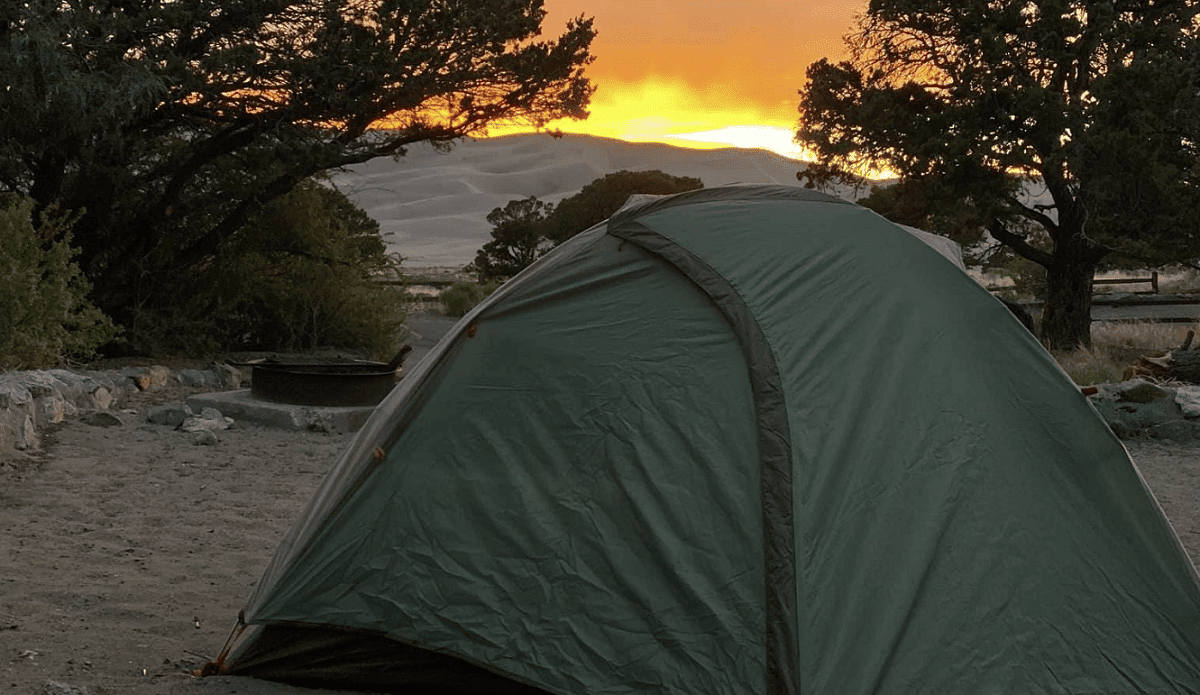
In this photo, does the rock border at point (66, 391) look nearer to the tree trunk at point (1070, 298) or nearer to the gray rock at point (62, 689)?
the gray rock at point (62, 689)

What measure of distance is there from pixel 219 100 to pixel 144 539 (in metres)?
8.40

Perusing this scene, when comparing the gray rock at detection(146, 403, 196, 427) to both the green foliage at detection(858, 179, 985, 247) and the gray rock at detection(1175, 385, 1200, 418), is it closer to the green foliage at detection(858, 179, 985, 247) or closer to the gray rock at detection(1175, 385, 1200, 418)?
the gray rock at detection(1175, 385, 1200, 418)

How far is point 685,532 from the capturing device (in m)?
3.73

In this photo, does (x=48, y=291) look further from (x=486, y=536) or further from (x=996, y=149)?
(x=996, y=149)

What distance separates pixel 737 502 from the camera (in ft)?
12.1

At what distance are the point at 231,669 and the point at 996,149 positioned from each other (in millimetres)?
15519

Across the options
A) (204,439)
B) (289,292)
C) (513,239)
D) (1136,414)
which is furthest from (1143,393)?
(513,239)

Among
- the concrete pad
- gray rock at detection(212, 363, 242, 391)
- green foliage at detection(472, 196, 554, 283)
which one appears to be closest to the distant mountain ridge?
green foliage at detection(472, 196, 554, 283)

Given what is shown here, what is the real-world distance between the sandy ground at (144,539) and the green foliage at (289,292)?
4574 millimetres

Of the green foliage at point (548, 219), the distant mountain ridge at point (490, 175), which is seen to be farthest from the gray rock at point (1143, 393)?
the distant mountain ridge at point (490, 175)

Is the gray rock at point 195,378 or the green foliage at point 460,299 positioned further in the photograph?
the green foliage at point 460,299

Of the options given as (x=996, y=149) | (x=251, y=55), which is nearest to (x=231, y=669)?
(x=251, y=55)

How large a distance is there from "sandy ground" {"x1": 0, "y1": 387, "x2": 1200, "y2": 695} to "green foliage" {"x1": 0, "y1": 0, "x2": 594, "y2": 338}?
3.94 metres

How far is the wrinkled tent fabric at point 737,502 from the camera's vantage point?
3.55 metres
